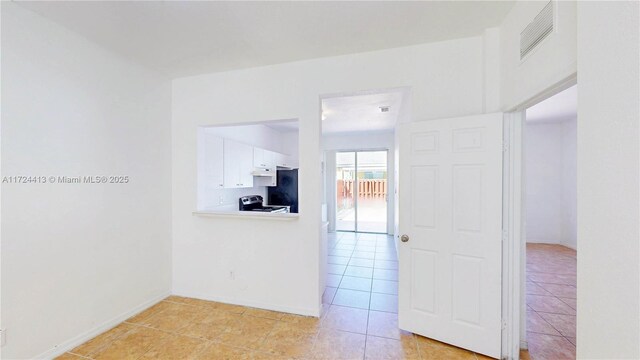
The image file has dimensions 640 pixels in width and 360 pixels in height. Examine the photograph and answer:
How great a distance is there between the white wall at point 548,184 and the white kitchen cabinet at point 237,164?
20.1 feet

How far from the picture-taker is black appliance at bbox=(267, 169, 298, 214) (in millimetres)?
5598

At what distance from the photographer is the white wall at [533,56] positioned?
128 cm

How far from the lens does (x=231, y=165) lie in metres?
3.78

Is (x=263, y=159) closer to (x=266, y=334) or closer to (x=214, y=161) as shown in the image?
(x=214, y=161)

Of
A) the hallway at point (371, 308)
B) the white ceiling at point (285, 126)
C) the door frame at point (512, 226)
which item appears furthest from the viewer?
the white ceiling at point (285, 126)

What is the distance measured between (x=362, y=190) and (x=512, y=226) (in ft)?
16.4

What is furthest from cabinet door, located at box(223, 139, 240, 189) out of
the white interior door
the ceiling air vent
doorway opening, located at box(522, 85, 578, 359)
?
doorway opening, located at box(522, 85, 578, 359)

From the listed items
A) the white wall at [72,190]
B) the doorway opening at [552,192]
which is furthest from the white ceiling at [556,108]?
the white wall at [72,190]

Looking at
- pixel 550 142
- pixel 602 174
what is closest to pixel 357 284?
pixel 602 174

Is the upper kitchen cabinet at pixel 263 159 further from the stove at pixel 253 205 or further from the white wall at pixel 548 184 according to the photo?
the white wall at pixel 548 184

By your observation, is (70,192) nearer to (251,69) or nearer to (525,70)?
(251,69)

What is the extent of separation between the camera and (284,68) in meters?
2.65

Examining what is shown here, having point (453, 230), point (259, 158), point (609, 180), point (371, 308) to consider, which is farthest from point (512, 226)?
point (259, 158)

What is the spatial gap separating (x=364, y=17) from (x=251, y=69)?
56.3 inches
